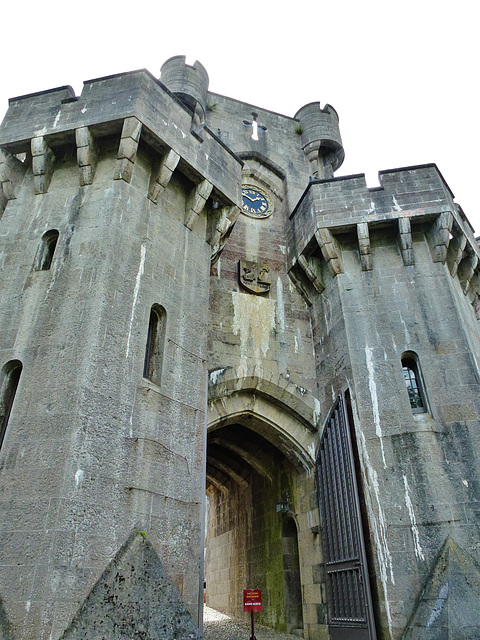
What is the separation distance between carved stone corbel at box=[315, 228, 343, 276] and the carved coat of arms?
149 cm

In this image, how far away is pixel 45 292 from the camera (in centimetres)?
708

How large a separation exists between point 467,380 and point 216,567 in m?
11.5

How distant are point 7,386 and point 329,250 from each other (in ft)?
21.6

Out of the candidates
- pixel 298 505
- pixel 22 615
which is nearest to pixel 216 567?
pixel 298 505

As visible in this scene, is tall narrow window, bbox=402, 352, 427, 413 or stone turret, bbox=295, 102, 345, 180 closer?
tall narrow window, bbox=402, 352, 427, 413

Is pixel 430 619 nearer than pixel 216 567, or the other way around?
pixel 430 619

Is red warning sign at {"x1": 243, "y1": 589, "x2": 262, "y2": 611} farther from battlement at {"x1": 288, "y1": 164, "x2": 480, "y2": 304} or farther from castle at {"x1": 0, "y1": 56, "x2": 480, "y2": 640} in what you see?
battlement at {"x1": 288, "y1": 164, "x2": 480, "y2": 304}

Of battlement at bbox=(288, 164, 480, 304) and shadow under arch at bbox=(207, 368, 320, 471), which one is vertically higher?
battlement at bbox=(288, 164, 480, 304)

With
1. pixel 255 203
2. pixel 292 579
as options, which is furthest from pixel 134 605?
pixel 255 203

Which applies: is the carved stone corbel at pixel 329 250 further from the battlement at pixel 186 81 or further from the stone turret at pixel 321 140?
the battlement at pixel 186 81

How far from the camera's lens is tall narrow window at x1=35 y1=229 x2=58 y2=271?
755 cm

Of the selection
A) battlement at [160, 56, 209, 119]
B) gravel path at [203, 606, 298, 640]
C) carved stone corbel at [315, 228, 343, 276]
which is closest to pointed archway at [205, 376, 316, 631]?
gravel path at [203, 606, 298, 640]

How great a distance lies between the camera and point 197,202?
898 centimetres

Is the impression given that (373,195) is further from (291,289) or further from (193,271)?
(193,271)
